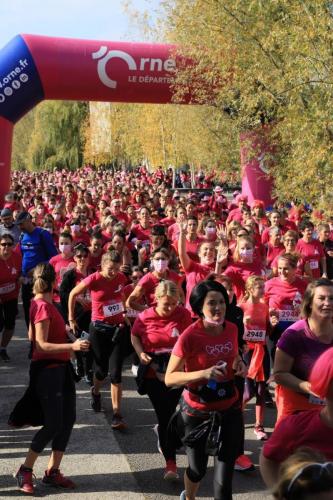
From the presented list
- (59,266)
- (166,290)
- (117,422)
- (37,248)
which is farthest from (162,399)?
(37,248)

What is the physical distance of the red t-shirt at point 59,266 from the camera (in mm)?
7338

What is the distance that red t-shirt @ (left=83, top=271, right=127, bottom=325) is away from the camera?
6.05 metres

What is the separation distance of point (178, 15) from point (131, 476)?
44.3 ft

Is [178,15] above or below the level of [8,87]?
above

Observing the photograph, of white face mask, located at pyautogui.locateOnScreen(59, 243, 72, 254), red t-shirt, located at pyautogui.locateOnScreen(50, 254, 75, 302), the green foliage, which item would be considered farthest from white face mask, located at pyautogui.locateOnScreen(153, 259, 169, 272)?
the green foliage

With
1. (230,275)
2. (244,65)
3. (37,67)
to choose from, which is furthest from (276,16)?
(230,275)

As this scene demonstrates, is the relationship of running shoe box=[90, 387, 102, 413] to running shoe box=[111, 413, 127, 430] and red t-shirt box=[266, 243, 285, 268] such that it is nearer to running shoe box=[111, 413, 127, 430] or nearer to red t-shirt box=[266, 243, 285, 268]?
running shoe box=[111, 413, 127, 430]

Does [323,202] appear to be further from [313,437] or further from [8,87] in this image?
[313,437]

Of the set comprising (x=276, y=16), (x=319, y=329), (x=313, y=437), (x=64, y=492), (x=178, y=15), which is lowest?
(x=64, y=492)

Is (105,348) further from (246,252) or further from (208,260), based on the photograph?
(246,252)

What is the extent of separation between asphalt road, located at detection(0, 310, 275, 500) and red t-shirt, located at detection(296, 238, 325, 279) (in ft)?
10.2

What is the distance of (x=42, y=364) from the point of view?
454cm

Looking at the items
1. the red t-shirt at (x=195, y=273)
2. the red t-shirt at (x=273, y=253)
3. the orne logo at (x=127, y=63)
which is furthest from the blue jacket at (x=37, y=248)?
the orne logo at (x=127, y=63)

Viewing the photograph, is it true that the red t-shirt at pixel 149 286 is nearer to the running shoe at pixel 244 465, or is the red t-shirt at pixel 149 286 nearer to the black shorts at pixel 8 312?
the running shoe at pixel 244 465
